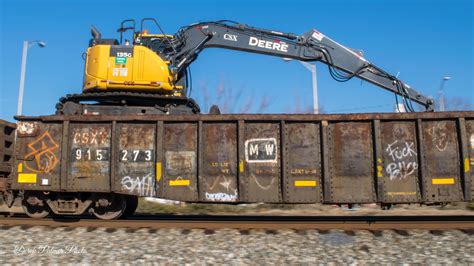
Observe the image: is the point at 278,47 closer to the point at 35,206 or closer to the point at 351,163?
the point at 351,163

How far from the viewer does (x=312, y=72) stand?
2525cm

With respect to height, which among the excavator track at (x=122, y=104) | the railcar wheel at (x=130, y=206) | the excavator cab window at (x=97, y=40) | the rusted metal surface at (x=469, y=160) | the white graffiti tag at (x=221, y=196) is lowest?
the railcar wheel at (x=130, y=206)

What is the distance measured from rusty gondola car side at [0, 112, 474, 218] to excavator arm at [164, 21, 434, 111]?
334 centimetres

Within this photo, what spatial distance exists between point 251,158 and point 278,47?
16.0ft

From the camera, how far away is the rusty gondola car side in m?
8.16

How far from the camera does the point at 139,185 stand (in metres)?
8.53

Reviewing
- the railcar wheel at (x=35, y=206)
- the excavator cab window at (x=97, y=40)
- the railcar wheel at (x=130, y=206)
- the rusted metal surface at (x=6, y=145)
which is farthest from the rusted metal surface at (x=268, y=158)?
the excavator cab window at (x=97, y=40)

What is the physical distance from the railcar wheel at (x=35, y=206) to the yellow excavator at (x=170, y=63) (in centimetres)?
256

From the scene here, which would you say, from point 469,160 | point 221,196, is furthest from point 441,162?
point 221,196

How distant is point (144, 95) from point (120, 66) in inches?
41.0

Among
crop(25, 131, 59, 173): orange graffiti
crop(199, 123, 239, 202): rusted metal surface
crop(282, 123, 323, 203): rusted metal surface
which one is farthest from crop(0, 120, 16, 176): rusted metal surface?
crop(282, 123, 323, 203): rusted metal surface

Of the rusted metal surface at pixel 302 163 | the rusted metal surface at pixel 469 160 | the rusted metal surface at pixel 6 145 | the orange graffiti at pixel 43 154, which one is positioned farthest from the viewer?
the rusted metal surface at pixel 6 145

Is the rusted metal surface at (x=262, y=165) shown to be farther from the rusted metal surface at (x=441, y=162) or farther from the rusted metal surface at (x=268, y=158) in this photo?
the rusted metal surface at (x=441, y=162)

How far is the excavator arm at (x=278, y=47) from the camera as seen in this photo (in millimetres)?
11430
